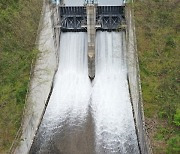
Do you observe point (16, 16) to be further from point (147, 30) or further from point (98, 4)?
point (147, 30)

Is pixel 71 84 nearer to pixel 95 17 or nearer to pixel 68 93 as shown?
pixel 68 93

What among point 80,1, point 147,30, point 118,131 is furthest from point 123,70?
point 80,1

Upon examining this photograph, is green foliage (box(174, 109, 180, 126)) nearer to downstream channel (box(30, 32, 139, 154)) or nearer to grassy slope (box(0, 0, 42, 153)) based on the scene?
downstream channel (box(30, 32, 139, 154))

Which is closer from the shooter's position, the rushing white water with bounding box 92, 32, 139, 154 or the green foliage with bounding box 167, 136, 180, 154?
the green foliage with bounding box 167, 136, 180, 154

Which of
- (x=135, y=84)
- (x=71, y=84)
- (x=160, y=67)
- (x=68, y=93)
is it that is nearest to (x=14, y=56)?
(x=68, y=93)

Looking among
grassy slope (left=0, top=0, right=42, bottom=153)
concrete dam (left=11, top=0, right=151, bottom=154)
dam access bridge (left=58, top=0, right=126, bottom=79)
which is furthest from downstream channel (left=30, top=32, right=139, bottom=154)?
grassy slope (left=0, top=0, right=42, bottom=153)

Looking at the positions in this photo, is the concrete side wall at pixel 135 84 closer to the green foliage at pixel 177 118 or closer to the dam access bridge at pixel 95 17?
the dam access bridge at pixel 95 17
